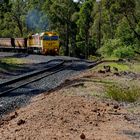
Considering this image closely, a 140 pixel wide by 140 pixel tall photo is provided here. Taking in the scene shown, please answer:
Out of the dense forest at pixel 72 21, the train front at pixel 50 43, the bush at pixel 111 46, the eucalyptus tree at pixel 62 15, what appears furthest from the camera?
the eucalyptus tree at pixel 62 15

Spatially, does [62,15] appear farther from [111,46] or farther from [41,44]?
[111,46]

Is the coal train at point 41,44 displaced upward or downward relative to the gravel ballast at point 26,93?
downward

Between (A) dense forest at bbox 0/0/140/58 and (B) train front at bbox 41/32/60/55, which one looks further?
(A) dense forest at bbox 0/0/140/58

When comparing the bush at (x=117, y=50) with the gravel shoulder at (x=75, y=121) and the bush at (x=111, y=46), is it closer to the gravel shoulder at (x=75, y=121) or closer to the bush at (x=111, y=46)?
the bush at (x=111, y=46)

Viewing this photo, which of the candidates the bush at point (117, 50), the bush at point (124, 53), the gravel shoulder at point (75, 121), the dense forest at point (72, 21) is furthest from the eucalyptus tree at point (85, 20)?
the gravel shoulder at point (75, 121)

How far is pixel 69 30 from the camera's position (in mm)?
93312

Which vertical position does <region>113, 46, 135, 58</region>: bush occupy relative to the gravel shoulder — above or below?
below

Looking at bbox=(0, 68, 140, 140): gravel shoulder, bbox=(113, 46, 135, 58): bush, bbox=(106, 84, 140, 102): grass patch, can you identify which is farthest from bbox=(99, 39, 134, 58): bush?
bbox=(0, 68, 140, 140): gravel shoulder

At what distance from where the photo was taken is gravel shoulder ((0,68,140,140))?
31.7 feet

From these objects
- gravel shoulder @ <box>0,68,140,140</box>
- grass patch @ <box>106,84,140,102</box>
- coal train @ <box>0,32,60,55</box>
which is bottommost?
coal train @ <box>0,32,60,55</box>

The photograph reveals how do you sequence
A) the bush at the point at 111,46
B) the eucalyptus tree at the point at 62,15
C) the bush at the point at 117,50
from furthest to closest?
the eucalyptus tree at the point at 62,15, the bush at the point at 111,46, the bush at the point at 117,50

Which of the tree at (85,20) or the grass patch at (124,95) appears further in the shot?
the tree at (85,20)

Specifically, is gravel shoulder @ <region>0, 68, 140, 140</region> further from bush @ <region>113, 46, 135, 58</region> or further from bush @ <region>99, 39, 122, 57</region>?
bush @ <region>99, 39, 122, 57</region>

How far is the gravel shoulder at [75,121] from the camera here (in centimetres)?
967
